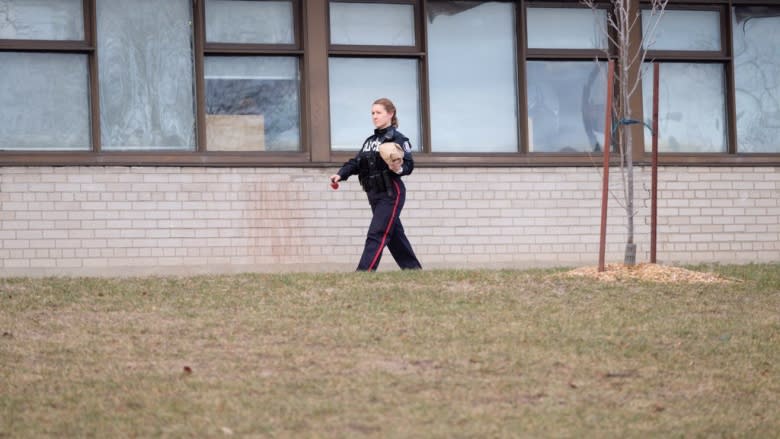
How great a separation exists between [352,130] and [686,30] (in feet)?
13.8

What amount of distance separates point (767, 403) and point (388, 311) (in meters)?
3.08

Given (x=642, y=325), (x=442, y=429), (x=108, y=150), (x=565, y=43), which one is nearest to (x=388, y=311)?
(x=642, y=325)

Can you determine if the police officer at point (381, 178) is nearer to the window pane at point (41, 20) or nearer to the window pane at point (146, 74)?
the window pane at point (146, 74)

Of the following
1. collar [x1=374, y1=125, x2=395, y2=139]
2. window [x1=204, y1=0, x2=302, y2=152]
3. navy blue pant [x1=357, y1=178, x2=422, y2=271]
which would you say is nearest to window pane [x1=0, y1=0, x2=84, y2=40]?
window [x1=204, y1=0, x2=302, y2=152]

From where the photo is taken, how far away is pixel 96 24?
591 inches

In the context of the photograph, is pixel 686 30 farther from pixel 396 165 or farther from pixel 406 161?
pixel 396 165

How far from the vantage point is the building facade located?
14.8 m

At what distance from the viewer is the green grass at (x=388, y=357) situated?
760cm

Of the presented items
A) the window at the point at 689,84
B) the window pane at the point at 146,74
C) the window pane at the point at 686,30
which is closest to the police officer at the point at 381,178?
the window pane at the point at 146,74

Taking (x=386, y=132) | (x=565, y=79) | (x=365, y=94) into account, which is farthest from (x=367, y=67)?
(x=386, y=132)

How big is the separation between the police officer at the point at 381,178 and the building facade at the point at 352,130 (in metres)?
2.46

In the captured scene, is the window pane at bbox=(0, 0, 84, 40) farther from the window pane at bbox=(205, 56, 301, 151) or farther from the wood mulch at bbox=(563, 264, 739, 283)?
the wood mulch at bbox=(563, 264, 739, 283)

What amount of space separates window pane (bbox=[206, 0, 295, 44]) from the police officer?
10.5ft

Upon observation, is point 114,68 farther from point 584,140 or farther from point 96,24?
point 584,140
